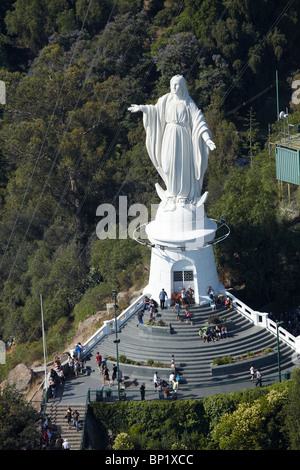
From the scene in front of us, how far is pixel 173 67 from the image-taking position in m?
77.8

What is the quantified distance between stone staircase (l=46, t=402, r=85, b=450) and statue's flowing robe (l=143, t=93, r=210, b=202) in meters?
13.0

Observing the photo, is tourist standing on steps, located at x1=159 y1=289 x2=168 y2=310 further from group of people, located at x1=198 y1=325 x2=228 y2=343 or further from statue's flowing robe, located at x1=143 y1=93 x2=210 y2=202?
statue's flowing robe, located at x1=143 y1=93 x2=210 y2=202

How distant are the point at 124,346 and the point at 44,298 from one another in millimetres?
16002

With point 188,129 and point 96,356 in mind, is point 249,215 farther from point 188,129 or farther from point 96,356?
point 96,356

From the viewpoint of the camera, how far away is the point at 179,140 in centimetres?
5103

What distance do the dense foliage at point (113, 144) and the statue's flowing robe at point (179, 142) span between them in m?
6.37

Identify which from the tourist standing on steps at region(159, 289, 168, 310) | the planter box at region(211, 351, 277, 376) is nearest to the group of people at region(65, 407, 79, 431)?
the planter box at region(211, 351, 277, 376)

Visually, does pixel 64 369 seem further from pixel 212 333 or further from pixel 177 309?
pixel 212 333

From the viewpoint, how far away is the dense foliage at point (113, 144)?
58.9 meters

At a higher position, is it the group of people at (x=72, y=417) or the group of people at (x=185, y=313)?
the group of people at (x=185, y=313)

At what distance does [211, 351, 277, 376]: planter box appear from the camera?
1890 inches

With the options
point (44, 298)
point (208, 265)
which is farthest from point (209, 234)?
point (44, 298)

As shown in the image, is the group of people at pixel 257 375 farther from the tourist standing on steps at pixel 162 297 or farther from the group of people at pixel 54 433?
the group of people at pixel 54 433

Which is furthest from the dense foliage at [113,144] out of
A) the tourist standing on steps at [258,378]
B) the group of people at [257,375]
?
the tourist standing on steps at [258,378]
